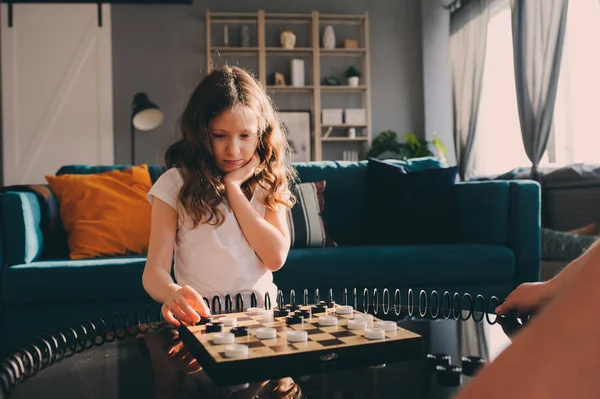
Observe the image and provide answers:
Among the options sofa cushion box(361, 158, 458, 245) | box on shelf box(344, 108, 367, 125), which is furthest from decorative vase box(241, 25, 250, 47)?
sofa cushion box(361, 158, 458, 245)

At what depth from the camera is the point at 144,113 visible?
14.2 ft

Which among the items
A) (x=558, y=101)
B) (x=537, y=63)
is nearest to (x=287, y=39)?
(x=537, y=63)

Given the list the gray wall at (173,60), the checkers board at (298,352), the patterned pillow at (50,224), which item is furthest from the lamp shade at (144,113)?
the checkers board at (298,352)

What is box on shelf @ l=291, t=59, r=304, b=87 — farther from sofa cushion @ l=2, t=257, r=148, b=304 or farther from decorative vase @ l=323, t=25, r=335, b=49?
sofa cushion @ l=2, t=257, r=148, b=304

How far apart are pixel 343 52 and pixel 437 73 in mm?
976

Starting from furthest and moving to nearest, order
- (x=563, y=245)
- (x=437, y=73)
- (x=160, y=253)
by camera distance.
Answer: (x=437, y=73) → (x=563, y=245) → (x=160, y=253)

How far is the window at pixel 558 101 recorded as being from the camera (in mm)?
3295

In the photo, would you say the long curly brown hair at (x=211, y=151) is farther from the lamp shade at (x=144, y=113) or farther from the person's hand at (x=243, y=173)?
the lamp shade at (x=144, y=113)

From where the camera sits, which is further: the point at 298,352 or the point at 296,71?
the point at 296,71

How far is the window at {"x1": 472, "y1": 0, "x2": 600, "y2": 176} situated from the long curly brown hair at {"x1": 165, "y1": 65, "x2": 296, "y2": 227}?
105 inches

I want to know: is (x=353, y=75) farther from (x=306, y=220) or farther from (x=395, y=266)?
(x=395, y=266)

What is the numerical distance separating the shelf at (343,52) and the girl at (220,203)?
400cm

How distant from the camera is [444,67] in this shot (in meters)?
5.26

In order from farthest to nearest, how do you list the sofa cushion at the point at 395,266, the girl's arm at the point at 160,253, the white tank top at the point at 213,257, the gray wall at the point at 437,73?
the gray wall at the point at 437,73 → the sofa cushion at the point at 395,266 → the white tank top at the point at 213,257 → the girl's arm at the point at 160,253
